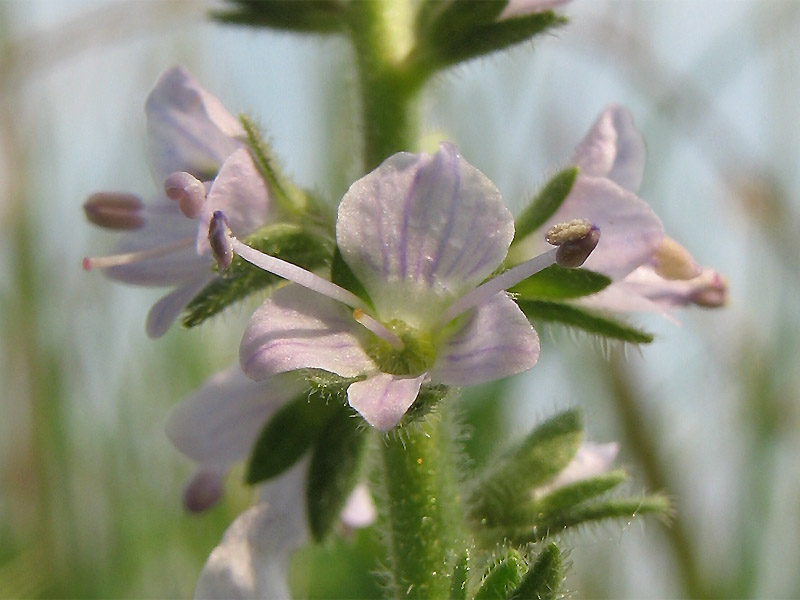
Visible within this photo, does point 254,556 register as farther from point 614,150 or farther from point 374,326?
point 614,150

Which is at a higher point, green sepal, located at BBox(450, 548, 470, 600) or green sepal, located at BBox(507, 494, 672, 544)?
green sepal, located at BBox(450, 548, 470, 600)

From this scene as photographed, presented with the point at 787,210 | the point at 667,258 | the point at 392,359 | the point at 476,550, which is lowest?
the point at 787,210

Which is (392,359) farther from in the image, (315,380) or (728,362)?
(728,362)

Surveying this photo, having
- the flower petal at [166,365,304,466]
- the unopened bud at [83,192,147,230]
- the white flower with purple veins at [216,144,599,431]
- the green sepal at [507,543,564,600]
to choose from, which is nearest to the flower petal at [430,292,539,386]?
the white flower with purple veins at [216,144,599,431]

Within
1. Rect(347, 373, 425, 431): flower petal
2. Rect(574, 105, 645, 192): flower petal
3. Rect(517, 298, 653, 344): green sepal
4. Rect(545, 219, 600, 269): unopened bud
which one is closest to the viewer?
Rect(347, 373, 425, 431): flower petal

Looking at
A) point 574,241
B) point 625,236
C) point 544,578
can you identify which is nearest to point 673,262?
point 625,236

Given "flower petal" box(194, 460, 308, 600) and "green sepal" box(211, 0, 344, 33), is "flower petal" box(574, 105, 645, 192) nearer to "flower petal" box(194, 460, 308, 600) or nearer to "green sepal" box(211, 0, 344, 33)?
"green sepal" box(211, 0, 344, 33)

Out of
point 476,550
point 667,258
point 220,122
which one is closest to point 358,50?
point 220,122
